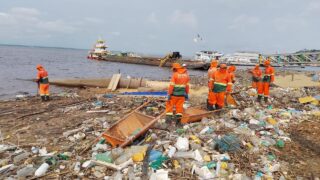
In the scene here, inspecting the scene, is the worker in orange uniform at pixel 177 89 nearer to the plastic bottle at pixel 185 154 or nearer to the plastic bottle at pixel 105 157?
the plastic bottle at pixel 185 154

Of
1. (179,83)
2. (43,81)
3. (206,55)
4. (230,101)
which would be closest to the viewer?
(179,83)

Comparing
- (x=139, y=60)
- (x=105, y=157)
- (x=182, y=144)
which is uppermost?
(x=139, y=60)

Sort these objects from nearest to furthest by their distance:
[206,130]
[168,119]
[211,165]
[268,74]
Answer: [211,165] → [206,130] → [168,119] → [268,74]

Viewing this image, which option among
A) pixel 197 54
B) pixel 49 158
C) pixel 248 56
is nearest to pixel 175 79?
pixel 49 158

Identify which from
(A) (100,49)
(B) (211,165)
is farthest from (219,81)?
(A) (100,49)

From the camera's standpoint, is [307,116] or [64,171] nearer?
[64,171]

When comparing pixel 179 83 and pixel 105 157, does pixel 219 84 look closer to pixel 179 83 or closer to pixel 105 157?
pixel 179 83

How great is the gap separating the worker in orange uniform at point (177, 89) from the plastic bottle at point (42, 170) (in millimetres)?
3009

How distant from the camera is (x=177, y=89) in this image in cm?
693

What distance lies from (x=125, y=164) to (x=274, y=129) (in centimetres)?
366

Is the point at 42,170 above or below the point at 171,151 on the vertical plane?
below

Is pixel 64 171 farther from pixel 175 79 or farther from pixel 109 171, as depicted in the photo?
pixel 175 79

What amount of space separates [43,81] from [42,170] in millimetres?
7548

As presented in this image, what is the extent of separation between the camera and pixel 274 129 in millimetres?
6672
